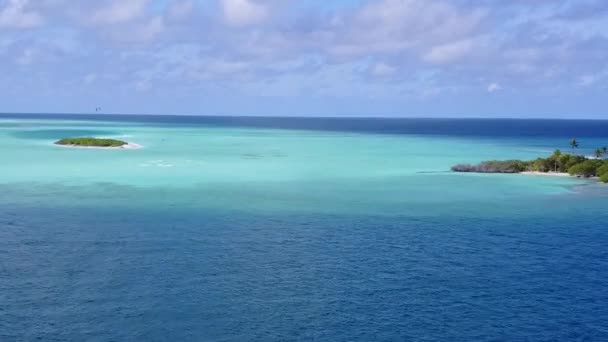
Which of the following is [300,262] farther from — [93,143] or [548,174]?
[93,143]

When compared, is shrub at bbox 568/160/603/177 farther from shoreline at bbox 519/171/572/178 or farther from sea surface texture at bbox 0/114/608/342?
sea surface texture at bbox 0/114/608/342

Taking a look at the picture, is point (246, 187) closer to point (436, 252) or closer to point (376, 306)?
point (436, 252)

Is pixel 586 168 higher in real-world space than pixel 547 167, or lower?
higher

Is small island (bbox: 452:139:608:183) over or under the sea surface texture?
over

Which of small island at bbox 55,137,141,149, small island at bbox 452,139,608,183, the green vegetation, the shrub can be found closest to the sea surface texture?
the shrub

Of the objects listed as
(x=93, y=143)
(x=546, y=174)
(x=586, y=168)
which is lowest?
(x=93, y=143)

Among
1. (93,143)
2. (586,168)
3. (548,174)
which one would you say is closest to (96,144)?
(93,143)

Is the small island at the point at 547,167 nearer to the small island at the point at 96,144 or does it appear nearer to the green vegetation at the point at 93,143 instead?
the small island at the point at 96,144

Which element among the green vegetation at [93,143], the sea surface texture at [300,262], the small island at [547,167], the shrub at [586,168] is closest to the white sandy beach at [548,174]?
the small island at [547,167]

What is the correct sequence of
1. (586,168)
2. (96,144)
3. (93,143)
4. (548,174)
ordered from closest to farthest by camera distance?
1. (586,168)
2. (548,174)
3. (96,144)
4. (93,143)

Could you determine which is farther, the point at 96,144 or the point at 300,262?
the point at 96,144
